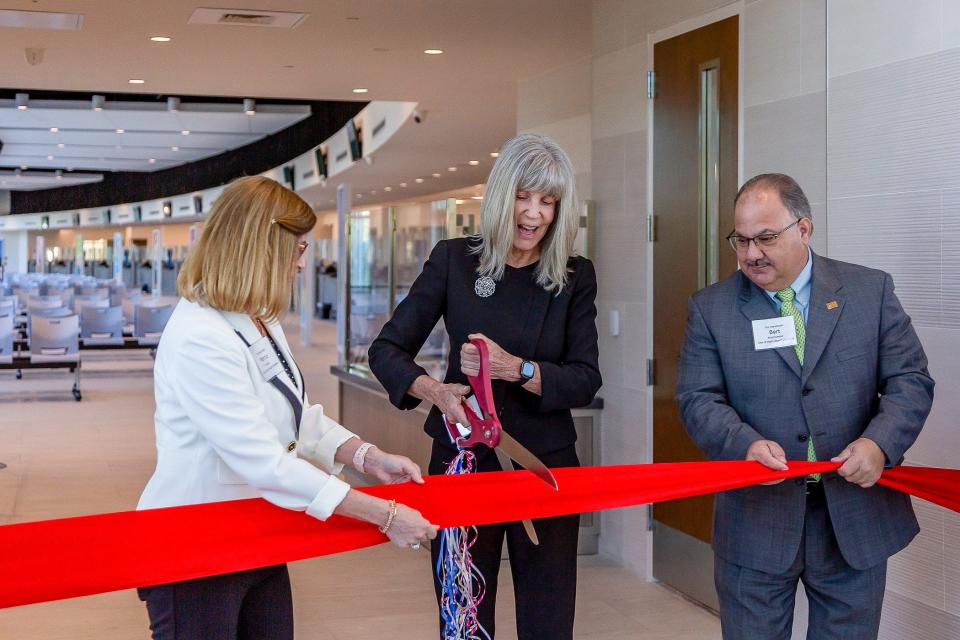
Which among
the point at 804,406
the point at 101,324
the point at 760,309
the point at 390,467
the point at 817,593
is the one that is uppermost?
the point at 760,309

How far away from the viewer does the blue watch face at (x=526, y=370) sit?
2537mm

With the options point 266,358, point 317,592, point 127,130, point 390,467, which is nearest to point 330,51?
point 317,592

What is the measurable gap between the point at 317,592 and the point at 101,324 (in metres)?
10.9

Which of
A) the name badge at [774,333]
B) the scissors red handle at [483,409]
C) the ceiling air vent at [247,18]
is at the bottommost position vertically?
the scissors red handle at [483,409]

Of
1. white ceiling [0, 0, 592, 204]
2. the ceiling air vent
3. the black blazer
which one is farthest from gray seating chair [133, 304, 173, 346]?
the black blazer

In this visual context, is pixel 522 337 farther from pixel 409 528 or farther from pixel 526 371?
pixel 409 528

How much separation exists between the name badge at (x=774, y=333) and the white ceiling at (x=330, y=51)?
14.1ft

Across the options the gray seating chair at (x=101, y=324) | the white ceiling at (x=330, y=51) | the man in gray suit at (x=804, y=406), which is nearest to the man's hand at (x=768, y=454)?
the man in gray suit at (x=804, y=406)

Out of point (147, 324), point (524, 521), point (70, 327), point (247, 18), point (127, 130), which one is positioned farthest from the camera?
point (127, 130)

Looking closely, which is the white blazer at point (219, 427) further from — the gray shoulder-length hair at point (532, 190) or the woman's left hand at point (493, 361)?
the gray shoulder-length hair at point (532, 190)

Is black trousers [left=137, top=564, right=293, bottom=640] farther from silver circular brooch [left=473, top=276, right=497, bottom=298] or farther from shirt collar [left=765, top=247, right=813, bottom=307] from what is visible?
shirt collar [left=765, top=247, right=813, bottom=307]

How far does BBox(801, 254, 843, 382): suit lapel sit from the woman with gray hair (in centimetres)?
52

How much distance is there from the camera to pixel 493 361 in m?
2.49

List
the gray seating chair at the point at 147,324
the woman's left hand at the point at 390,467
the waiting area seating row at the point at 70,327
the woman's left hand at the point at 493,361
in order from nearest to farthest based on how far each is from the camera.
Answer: the woman's left hand at the point at 390,467, the woman's left hand at the point at 493,361, the waiting area seating row at the point at 70,327, the gray seating chair at the point at 147,324
